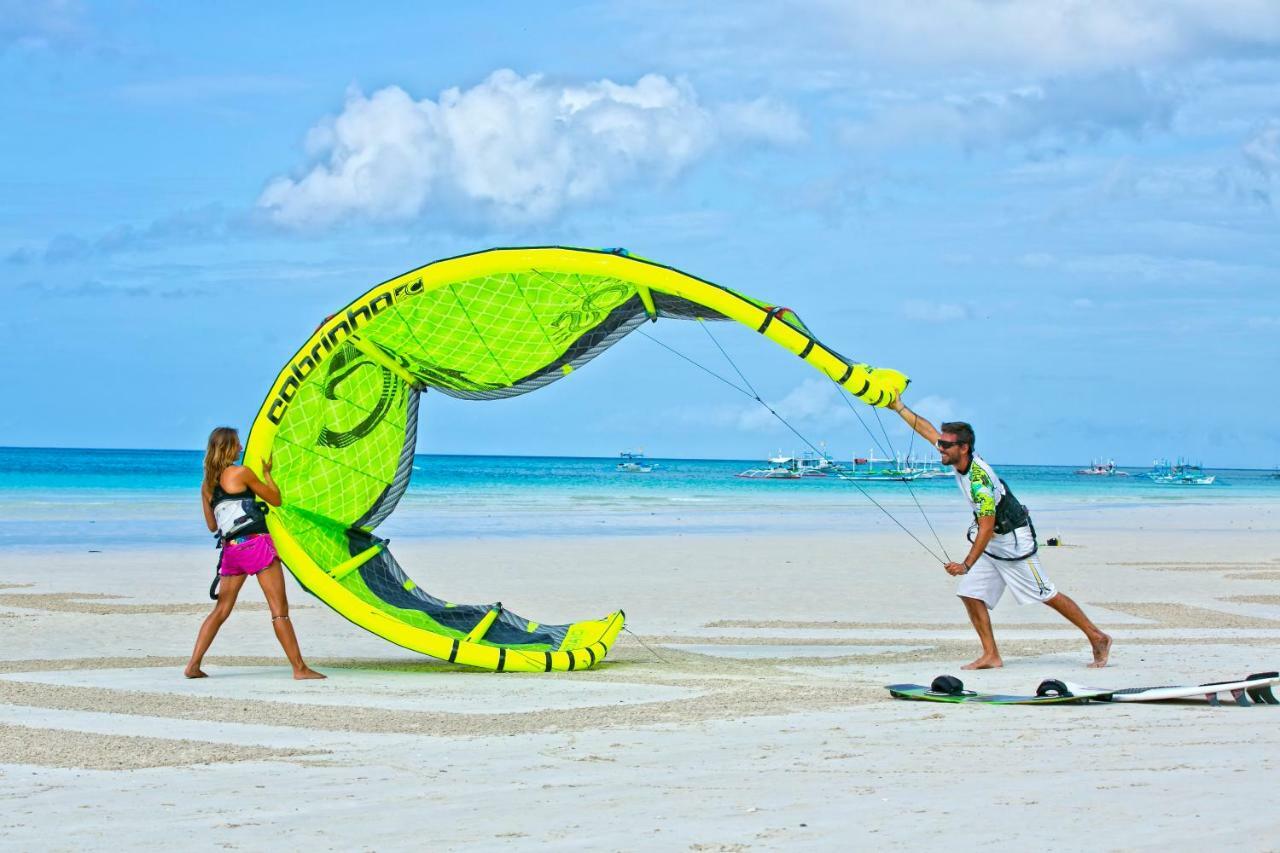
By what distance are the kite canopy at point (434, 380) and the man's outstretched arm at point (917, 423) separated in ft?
0.50

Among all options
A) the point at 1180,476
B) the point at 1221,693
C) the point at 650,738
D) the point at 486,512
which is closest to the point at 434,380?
the point at 650,738

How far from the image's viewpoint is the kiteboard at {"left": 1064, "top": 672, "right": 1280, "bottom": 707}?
831 centimetres

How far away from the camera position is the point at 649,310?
1057 centimetres

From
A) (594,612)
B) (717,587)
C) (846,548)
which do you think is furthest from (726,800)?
(846,548)

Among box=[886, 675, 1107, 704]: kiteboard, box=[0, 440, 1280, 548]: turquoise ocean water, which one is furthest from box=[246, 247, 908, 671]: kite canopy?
box=[0, 440, 1280, 548]: turquoise ocean water

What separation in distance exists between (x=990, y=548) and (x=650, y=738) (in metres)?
3.78

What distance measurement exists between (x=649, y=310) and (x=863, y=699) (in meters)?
3.21

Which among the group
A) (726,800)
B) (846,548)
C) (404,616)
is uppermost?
(846,548)

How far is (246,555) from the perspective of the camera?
9.96 meters

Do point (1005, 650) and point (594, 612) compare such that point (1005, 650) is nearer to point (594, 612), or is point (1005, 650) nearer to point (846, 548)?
point (594, 612)

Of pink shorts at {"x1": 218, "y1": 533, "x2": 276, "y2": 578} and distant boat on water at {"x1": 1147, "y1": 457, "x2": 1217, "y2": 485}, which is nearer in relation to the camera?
pink shorts at {"x1": 218, "y1": 533, "x2": 276, "y2": 578}

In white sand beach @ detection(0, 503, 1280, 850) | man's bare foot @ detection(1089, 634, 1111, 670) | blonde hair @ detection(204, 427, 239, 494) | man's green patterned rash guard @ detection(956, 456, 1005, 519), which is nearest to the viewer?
white sand beach @ detection(0, 503, 1280, 850)

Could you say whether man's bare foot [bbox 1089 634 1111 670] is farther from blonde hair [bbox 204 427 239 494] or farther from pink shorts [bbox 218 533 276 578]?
blonde hair [bbox 204 427 239 494]

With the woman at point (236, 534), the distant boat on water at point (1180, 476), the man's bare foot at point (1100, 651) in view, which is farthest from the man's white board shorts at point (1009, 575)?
the distant boat on water at point (1180, 476)
